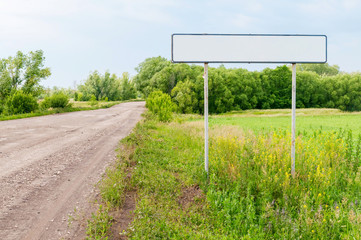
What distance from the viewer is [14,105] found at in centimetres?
2758

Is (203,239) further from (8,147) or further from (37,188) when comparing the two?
(8,147)

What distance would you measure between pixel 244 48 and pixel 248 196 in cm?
282

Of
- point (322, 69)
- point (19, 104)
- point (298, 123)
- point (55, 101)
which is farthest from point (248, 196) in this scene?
point (322, 69)

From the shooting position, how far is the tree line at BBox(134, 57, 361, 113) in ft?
209

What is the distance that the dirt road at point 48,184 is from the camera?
4.73 meters

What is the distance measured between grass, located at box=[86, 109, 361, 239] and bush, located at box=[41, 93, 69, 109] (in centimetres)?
2723

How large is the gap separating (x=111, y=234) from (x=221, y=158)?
330cm

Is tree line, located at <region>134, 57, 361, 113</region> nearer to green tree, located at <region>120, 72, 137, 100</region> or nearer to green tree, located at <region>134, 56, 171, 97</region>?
green tree, located at <region>134, 56, 171, 97</region>

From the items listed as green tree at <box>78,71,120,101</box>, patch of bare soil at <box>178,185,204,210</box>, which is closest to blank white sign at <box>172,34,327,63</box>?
patch of bare soil at <box>178,185,204,210</box>

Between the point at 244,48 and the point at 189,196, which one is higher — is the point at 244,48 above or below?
above

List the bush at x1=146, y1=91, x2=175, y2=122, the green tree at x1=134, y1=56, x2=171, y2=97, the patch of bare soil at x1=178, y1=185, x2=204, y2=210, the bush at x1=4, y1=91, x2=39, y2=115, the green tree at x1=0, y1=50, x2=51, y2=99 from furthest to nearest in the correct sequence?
the green tree at x1=134, y1=56, x2=171, y2=97 < the green tree at x1=0, y1=50, x2=51, y2=99 < the bush at x1=4, y1=91, x2=39, y2=115 < the bush at x1=146, y1=91, x2=175, y2=122 < the patch of bare soil at x1=178, y1=185, x2=204, y2=210

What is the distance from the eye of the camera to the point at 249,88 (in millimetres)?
67938

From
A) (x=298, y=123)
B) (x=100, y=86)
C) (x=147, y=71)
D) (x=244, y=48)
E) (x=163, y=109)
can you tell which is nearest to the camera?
(x=244, y=48)

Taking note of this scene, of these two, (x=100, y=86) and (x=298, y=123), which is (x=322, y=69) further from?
(x=298, y=123)
